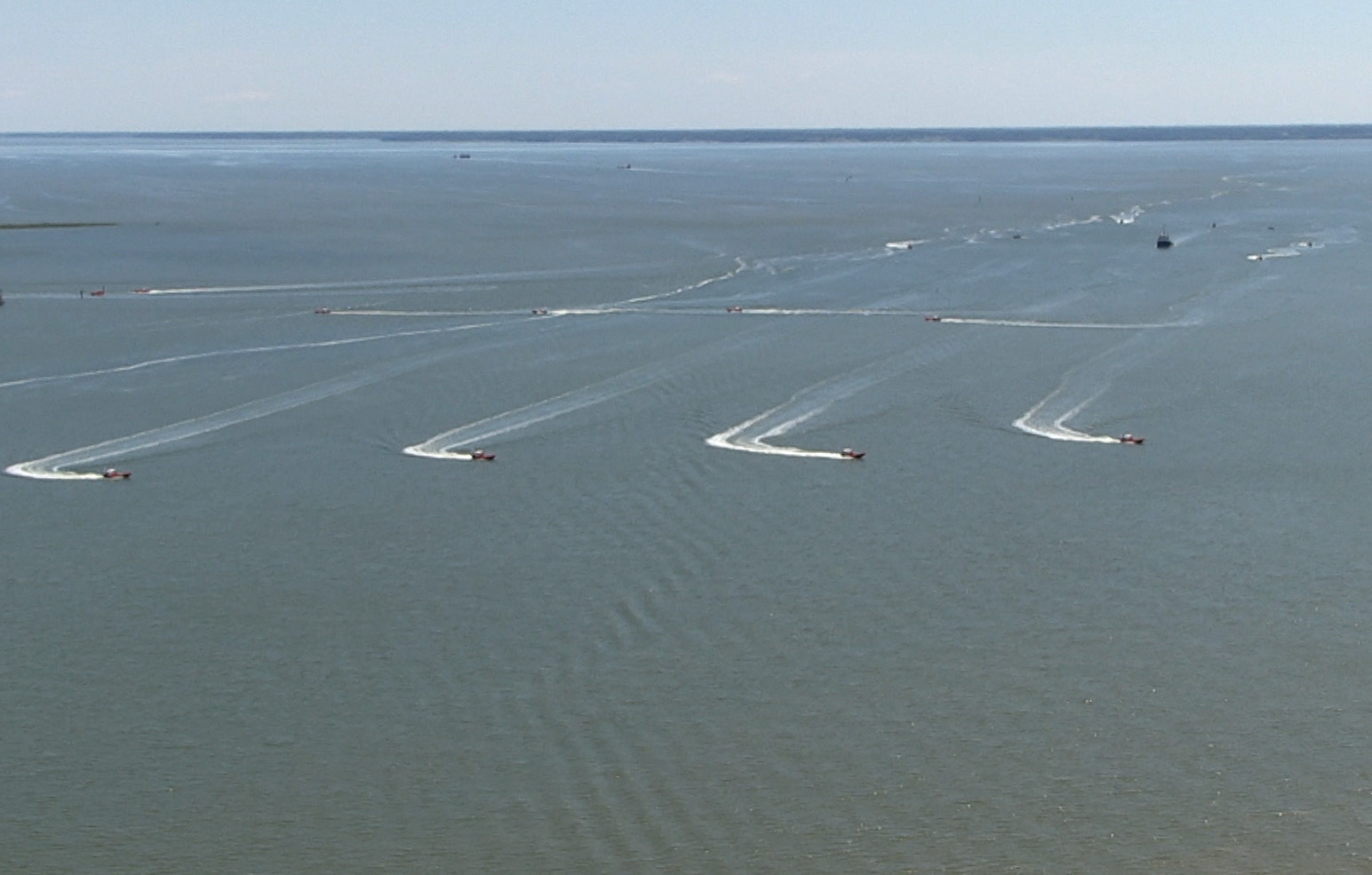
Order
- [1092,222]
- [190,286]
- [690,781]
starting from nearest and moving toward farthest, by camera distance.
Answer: [690,781]
[190,286]
[1092,222]

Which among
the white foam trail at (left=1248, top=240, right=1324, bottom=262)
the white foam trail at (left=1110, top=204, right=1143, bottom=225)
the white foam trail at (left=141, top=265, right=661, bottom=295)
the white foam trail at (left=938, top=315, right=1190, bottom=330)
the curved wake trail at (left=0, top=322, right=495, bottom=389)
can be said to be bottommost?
the white foam trail at (left=938, top=315, right=1190, bottom=330)

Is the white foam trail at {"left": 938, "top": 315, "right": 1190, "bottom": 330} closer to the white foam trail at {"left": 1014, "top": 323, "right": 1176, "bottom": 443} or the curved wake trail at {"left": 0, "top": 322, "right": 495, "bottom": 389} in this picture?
the white foam trail at {"left": 1014, "top": 323, "right": 1176, "bottom": 443}

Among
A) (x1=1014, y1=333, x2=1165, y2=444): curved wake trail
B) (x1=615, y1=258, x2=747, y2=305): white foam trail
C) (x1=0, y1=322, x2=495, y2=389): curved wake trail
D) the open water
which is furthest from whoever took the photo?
(x1=615, y1=258, x2=747, y2=305): white foam trail

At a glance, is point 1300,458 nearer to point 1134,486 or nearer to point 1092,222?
point 1134,486

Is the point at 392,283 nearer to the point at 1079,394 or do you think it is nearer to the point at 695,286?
the point at 695,286

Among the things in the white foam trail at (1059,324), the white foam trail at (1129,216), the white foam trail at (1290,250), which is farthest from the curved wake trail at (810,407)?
the white foam trail at (1129,216)

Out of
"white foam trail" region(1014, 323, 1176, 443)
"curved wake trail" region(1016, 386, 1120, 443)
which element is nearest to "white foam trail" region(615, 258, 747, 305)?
"white foam trail" region(1014, 323, 1176, 443)

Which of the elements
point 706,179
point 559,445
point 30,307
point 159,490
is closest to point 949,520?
point 559,445
